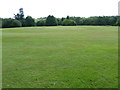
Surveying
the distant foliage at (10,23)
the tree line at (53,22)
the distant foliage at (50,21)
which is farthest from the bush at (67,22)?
the distant foliage at (10,23)

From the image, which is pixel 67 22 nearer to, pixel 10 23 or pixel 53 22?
pixel 53 22

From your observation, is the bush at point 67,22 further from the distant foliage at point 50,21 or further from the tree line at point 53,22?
the distant foliage at point 50,21

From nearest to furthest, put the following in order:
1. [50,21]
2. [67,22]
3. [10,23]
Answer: [10,23], [50,21], [67,22]

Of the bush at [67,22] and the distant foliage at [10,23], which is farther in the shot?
the bush at [67,22]

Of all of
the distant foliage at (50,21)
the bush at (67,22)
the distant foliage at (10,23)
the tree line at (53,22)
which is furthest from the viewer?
the bush at (67,22)

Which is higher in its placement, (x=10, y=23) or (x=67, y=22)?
(x=67, y=22)

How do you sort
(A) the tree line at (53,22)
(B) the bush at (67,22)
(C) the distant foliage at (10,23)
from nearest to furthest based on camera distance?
(C) the distant foliage at (10,23) → (A) the tree line at (53,22) → (B) the bush at (67,22)

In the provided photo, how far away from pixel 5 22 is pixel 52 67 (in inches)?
2515

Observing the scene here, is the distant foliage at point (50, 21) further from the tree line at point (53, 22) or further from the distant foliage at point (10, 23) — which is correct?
the distant foliage at point (10, 23)

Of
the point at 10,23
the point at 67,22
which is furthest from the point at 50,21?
the point at 10,23

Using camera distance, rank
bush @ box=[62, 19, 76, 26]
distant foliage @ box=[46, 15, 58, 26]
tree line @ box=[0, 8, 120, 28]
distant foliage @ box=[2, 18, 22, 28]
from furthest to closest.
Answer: bush @ box=[62, 19, 76, 26]
distant foliage @ box=[46, 15, 58, 26]
tree line @ box=[0, 8, 120, 28]
distant foliage @ box=[2, 18, 22, 28]

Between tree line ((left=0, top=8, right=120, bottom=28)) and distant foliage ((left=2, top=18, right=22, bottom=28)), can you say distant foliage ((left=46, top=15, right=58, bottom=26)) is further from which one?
distant foliage ((left=2, top=18, right=22, bottom=28))

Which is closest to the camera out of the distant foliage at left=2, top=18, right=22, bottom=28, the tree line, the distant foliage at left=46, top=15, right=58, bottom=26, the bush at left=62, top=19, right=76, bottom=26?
the distant foliage at left=2, top=18, right=22, bottom=28

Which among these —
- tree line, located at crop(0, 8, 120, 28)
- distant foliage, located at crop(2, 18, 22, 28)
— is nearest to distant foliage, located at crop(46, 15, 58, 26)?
tree line, located at crop(0, 8, 120, 28)
